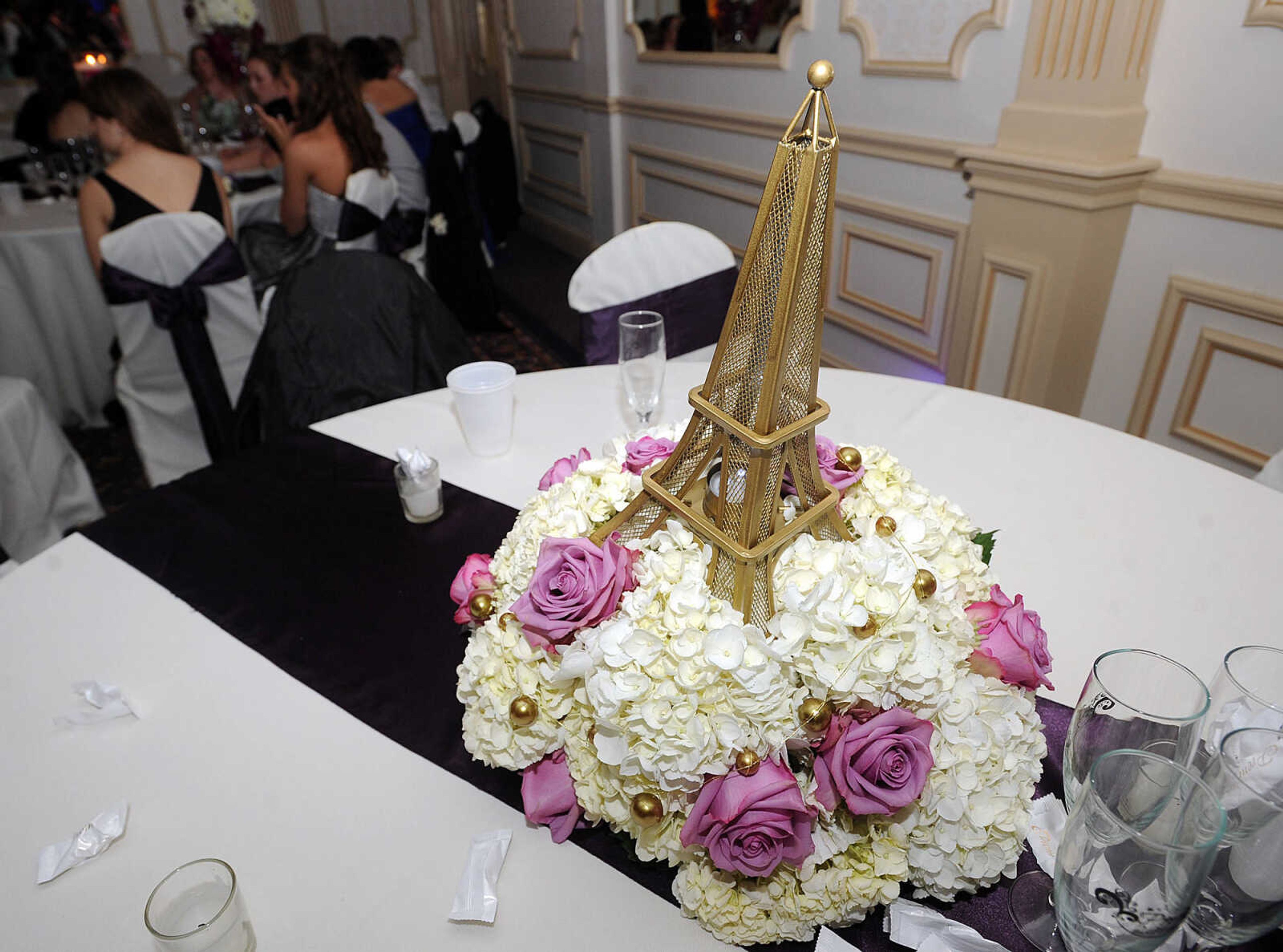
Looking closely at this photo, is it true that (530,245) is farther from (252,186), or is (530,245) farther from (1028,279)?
(1028,279)

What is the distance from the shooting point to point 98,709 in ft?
2.91

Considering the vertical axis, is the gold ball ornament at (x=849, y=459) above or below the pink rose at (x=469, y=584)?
above

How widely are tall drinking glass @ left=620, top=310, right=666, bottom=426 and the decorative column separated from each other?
1.49 metres

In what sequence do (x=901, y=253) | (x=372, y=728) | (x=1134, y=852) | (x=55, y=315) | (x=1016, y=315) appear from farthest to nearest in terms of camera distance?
1. (x=55, y=315)
2. (x=901, y=253)
3. (x=1016, y=315)
4. (x=372, y=728)
5. (x=1134, y=852)

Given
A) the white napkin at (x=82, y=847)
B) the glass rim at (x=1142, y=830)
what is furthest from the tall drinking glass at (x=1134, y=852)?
the white napkin at (x=82, y=847)

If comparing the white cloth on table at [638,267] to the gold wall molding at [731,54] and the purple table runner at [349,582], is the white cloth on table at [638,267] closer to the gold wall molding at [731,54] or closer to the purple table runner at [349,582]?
the purple table runner at [349,582]

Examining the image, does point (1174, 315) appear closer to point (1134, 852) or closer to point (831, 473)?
point (831, 473)

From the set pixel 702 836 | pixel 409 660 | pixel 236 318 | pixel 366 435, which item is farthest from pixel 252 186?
pixel 702 836

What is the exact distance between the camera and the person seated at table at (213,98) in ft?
15.0

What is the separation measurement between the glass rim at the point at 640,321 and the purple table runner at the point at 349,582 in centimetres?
34

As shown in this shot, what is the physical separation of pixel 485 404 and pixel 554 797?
0.74 metres

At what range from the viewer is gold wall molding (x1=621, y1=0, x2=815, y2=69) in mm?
3033

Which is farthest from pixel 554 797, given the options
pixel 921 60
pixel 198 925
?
pixel 921 60

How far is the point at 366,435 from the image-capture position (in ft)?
4.80
